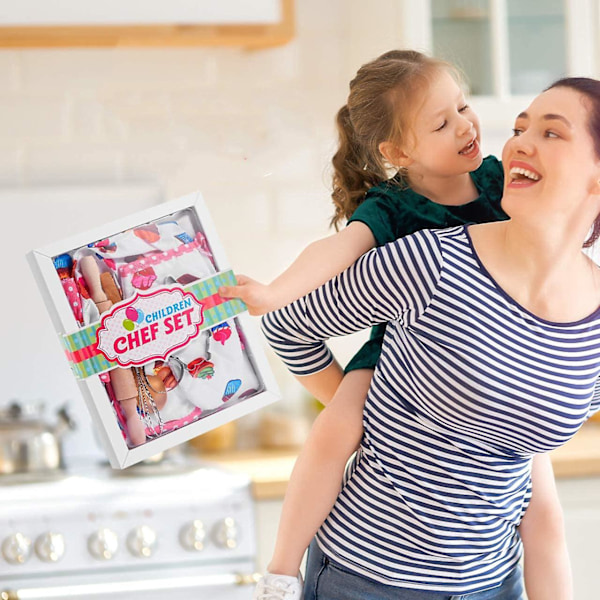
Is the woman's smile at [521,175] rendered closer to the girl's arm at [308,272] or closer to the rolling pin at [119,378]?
the girl's arm at [308,272]

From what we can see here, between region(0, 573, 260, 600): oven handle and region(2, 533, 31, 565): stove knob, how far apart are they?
69 millimetres

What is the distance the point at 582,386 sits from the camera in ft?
3.47

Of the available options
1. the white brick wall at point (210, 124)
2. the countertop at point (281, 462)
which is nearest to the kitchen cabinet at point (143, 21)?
the white brick wall at point (210, 124)

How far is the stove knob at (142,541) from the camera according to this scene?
1.99 metres

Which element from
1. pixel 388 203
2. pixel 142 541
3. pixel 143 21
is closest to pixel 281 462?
pixel 142 541

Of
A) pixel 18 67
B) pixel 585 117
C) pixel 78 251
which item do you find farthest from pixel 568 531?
pixel 18 67

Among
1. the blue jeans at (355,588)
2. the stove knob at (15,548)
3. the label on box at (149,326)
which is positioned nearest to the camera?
the label on box at (149,326)

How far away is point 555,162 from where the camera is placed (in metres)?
1.01

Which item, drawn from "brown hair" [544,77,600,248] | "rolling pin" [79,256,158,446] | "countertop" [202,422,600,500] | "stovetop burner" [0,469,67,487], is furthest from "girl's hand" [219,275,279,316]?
"stovetop burner" [0,469,67,487]

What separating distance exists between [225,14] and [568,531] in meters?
1.33

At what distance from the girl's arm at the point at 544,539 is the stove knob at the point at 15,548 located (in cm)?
109

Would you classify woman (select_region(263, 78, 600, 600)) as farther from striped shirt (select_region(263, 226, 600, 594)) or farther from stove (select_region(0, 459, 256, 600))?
stove (select_region(0, 459, 256, 600))

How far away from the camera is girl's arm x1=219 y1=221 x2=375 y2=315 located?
1034 mm

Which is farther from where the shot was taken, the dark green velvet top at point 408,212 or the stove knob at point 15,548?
the stove knob at point 15,548
